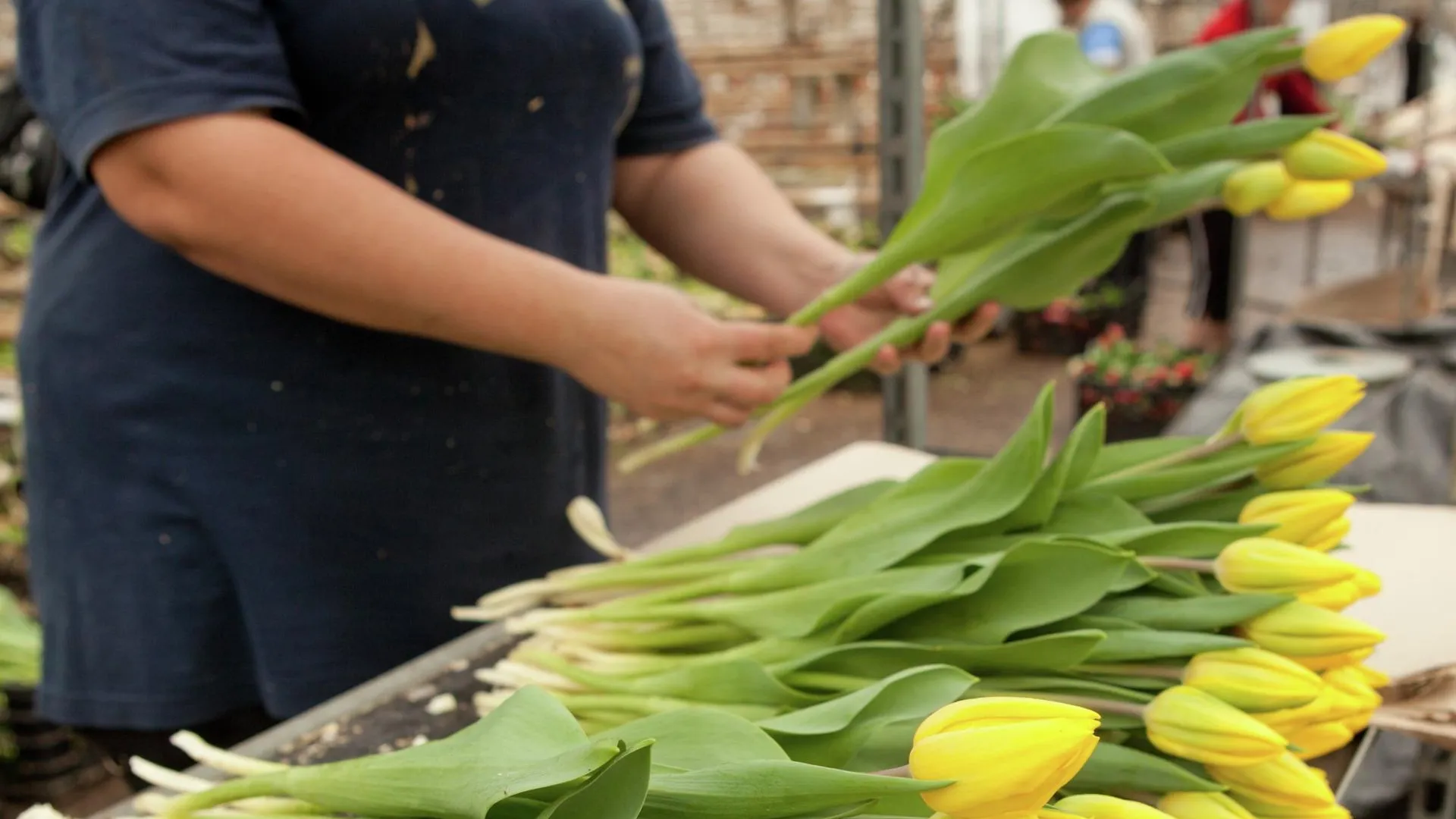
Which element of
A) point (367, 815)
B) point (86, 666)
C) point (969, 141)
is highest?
point (969, 141)

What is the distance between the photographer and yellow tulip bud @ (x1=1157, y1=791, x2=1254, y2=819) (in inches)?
20.9

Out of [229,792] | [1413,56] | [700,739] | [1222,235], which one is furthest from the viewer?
[1413,56]

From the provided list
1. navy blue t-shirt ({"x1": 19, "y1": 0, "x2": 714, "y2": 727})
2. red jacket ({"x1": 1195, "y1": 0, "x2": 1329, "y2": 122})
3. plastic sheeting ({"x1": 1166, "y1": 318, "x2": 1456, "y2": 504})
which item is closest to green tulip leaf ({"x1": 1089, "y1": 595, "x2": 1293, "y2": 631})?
navy blue t-shirt ({"x1": 19, "y1": 0, "x2": 714, "y2": 727})

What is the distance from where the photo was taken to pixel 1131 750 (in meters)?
0.55

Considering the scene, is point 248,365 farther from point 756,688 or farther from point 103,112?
point 756,688

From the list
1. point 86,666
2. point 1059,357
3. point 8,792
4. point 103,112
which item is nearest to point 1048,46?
point 103,112

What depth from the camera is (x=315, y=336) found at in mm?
905

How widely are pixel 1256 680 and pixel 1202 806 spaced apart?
0.20ft

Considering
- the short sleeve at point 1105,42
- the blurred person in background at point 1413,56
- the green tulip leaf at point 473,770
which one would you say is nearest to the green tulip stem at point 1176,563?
the green tulip leaf at point 473,770

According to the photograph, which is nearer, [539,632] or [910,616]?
[910,616]

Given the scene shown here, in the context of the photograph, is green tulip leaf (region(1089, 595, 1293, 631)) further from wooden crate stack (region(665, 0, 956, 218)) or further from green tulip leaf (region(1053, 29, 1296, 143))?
wooden crate stack (region(665, 0, 956, 218))

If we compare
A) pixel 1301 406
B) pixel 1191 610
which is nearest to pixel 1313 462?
pixel 1301 406

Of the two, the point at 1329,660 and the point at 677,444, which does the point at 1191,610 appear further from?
the point at 677,444

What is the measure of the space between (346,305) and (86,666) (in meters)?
0.41
